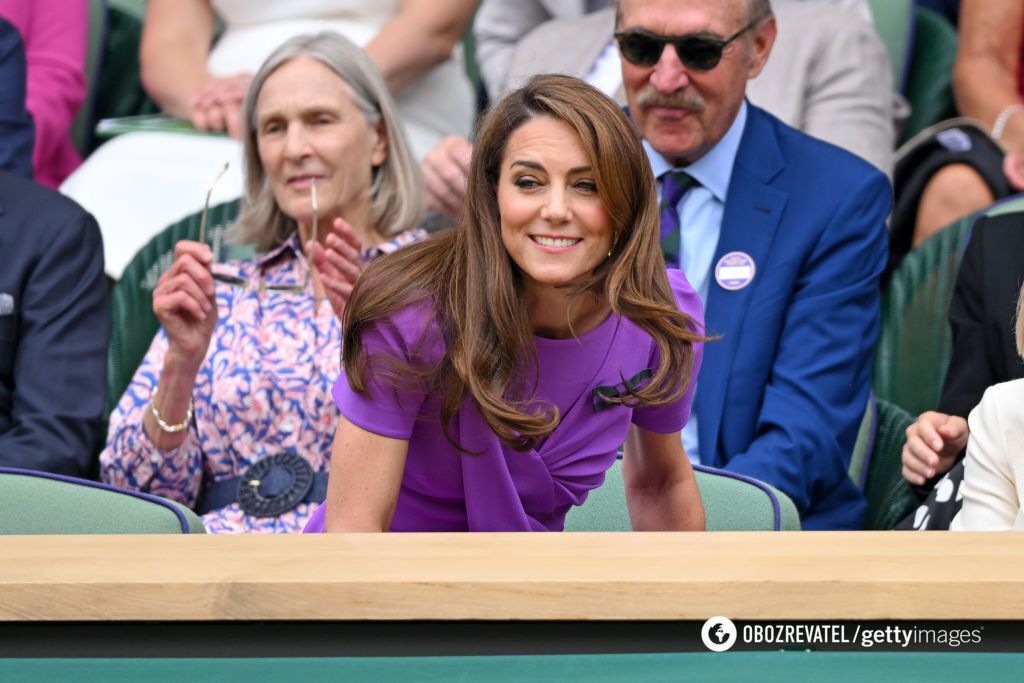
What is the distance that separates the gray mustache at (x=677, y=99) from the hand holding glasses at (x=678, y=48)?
0.05 meters

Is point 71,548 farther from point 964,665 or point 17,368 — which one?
point 17,368

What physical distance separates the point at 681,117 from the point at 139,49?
6.04 feet

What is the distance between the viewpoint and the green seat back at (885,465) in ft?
8.56

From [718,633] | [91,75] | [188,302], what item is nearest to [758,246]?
[188,302]

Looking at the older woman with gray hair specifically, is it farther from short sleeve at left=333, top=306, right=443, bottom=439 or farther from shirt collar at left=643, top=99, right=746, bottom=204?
short sleeve at left=333, top=306, right=443, bottom=439

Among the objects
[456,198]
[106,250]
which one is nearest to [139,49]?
[106,250]

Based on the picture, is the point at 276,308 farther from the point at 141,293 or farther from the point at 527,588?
the point at 527,588

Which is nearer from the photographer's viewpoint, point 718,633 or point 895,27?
point 718,633

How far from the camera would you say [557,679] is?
1.13 metres

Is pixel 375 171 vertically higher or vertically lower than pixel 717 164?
lower

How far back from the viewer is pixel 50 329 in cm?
261

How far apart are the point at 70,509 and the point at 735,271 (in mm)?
1289

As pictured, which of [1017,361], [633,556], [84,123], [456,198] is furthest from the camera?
[84,123]

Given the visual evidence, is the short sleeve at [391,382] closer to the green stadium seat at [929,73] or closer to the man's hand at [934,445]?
the man's hand at [934,445]
